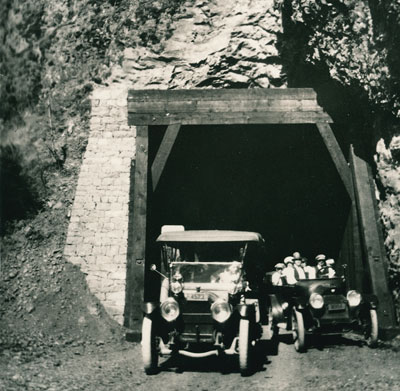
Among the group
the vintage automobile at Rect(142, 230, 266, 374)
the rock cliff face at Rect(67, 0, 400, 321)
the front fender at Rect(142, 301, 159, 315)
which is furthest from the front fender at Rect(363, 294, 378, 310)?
the front fender at Rect(142, 301, 159, 315)

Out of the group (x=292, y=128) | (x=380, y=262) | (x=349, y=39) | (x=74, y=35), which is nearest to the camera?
(x=380, y=262)

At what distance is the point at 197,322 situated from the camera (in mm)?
6184

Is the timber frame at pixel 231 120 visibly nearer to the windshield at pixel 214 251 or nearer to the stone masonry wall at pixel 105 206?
the stone masonry wall at pixel 105 206

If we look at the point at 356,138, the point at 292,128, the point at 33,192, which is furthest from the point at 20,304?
the point at 356,138

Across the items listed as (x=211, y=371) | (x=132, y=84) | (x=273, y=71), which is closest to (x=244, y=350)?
(x=211, y=371)

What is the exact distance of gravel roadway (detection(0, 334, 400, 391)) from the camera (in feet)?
17.9

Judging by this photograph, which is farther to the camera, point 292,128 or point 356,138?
point 292,128

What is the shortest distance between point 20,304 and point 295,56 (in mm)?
8420

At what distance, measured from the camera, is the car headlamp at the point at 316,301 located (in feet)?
23.3

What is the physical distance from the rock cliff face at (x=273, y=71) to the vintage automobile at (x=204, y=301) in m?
3.46

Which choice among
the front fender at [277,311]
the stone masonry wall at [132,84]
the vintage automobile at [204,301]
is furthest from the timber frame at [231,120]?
the vintage automobile at [204,301]

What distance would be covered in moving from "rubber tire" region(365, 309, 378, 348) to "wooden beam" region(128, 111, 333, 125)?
4047mm

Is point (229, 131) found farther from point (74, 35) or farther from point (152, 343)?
point (152, 343)

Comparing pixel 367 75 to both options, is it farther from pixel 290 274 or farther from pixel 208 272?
pixel 208 272
